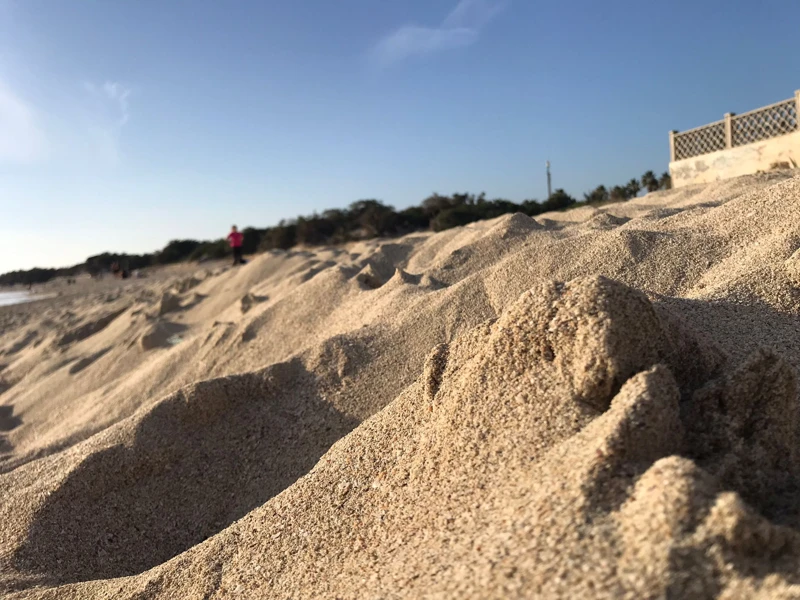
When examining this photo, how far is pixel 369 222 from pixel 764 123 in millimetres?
13607

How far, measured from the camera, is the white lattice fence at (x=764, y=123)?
7.90 m

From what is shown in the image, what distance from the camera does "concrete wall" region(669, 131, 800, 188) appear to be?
7.87m

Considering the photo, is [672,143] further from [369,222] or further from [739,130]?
[369,222]

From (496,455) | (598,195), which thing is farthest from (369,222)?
(496,455)

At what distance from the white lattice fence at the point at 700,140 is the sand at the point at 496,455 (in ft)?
22.7

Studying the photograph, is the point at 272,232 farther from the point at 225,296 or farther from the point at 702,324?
the point at 702,324

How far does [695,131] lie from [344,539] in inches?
403

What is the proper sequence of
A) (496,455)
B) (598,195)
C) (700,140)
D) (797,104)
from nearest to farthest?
(496,455)
(797,104)
(700,140)
(598,195)

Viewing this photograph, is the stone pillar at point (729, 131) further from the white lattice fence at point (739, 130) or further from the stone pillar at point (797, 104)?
the stone pillar at point (797, 104)

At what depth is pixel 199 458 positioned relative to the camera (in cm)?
254

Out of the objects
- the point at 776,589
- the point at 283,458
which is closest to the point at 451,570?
the point at 776,589

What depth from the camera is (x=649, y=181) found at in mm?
16766

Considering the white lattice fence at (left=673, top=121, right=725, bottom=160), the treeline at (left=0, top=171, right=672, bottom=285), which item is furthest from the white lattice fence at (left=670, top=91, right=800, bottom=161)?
the treeline at (left=0, top=171, right=672, bottom=285)

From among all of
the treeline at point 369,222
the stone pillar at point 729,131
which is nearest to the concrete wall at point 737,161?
the stone pillar at point 729,131
